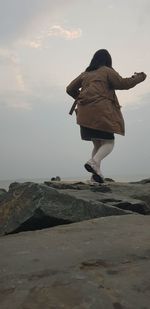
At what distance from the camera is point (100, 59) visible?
855 cm

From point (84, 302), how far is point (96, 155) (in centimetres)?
548

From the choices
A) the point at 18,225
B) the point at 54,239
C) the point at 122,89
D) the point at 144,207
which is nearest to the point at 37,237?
the point at 54,239

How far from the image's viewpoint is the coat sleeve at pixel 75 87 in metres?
8.84

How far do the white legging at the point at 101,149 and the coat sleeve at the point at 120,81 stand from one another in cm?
96

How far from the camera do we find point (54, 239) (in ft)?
13.7

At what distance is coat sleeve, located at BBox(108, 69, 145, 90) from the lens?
833 cm

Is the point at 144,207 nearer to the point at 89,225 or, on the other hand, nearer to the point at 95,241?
the point at 89,225

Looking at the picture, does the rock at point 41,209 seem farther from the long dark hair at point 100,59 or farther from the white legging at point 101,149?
the long dark hair at point 100,59

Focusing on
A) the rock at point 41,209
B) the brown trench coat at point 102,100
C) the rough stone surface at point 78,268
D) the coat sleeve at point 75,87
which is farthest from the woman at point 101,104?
the rough stone surface at point 78,268

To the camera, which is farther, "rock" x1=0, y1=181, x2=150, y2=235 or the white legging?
the white legging

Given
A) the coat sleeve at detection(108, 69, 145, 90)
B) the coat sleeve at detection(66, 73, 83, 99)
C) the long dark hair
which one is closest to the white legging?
the coat sleeve at detection(108, 69, 145, 90)

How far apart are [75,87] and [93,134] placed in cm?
108

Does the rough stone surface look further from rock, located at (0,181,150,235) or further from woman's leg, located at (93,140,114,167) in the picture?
woman's leg, located at (93,140,114,167)

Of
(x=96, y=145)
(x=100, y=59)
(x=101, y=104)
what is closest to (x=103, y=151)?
(x=96, y=145)
